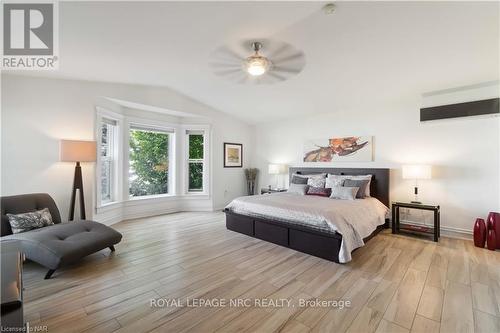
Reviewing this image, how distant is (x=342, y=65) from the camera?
321cm

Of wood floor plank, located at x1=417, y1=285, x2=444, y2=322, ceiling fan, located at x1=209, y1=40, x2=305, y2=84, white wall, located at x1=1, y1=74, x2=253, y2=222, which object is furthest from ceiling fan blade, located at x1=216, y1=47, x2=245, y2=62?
wood floor plank, located at x1=417, y1=285, x2=444, y2=322

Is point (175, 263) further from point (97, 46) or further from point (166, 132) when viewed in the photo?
point (166, 132)

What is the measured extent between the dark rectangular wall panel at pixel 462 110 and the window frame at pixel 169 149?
5.23m

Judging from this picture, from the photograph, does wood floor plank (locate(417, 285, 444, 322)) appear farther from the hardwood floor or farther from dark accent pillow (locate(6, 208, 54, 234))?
dark accent pillow (locate(6, 208, 54, 234))

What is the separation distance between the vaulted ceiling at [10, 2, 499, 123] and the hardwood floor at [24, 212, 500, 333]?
8.38 ft

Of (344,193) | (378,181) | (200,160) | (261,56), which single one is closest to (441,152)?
(378,181)

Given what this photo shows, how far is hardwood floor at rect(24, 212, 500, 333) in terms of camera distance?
5.68 ft

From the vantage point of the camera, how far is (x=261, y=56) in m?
2.59

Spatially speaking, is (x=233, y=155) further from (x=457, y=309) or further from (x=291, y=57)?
(x=457, y=309)

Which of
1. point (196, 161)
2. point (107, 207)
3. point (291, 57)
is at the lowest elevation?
point (107, 207)

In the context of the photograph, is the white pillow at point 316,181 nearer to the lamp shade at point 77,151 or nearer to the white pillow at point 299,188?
the white pillow at point 299,188

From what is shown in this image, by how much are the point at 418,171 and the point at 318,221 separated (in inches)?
80.8

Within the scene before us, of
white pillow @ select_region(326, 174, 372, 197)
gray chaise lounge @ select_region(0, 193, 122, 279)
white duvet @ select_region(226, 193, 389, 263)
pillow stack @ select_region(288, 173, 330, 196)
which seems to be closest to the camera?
gray chaise lounge @ select_region(0, 193, 122, 279)

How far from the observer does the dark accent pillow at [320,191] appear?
4.29 m
